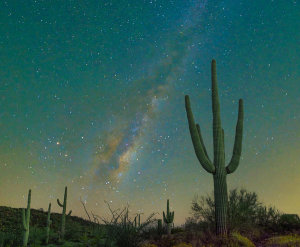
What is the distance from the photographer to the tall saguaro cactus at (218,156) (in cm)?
1297

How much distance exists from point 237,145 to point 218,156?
5.44 ft

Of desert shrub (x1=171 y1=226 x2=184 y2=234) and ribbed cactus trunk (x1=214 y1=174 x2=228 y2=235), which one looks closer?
ribbed cactus trunk (x1=214 y1=174 x2=228 y2=235)

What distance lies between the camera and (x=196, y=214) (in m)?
17.7

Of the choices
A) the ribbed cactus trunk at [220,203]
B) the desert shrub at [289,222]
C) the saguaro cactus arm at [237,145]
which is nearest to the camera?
the ribbed cactus trunk at [220,203]

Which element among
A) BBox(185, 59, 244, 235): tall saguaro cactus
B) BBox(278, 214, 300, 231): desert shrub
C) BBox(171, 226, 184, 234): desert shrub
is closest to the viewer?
BBox(185, 59, 244, 235): tall saguaro cactus

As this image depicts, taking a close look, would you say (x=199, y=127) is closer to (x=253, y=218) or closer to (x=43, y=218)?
(x=253, y=218)

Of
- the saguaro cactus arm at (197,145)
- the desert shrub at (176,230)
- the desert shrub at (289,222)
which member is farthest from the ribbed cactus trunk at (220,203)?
the desert shrub at (176,230)

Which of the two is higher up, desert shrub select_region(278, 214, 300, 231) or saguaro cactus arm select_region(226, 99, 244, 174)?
saguaro cactus arm select_region(226, 99, 244, 174)

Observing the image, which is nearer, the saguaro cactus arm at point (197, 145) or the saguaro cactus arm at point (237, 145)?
the saguaro cactus arm at point (197, 145)

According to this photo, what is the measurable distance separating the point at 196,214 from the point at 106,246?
30.0 ft

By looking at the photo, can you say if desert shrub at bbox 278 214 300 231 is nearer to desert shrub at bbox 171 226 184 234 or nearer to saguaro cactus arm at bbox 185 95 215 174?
desert shrub at bbox 171 226 184 234

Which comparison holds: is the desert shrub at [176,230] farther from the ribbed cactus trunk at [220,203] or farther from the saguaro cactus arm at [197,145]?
the saguaro cactus arm at [197,145]

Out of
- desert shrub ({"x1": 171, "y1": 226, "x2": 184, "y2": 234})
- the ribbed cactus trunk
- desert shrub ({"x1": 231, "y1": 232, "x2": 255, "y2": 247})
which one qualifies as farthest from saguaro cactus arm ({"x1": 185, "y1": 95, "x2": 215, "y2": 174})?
desert shrub ({"x1": 171, "y1": 226, "x2": 184, "y2": 234})

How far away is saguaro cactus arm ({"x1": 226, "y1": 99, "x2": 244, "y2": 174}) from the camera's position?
14059mm
